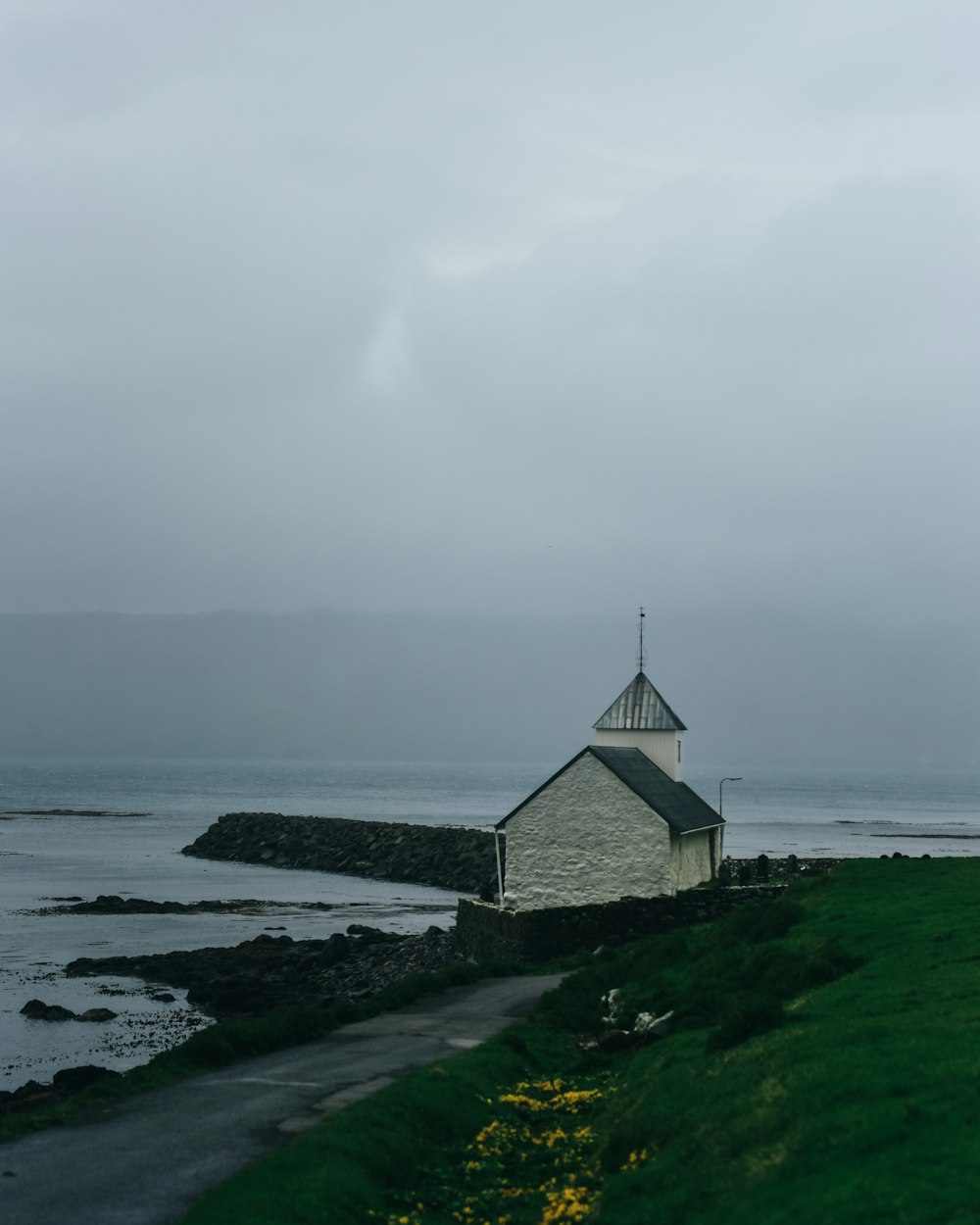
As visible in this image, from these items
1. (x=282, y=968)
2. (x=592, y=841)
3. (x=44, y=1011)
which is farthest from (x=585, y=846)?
(x=44, y=1011)

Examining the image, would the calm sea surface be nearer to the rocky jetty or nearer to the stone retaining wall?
the rocky jetty

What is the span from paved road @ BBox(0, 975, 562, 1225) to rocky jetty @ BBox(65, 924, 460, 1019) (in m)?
16.2

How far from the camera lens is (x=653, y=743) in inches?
1882

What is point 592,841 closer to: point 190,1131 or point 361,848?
point 190,1131

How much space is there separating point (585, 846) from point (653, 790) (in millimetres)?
3559

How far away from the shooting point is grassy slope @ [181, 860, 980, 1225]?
10.4 m

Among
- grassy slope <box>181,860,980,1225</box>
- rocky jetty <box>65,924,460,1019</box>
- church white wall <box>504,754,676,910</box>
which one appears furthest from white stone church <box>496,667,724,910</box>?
grassy slope <box>181,860,980,1225</box>

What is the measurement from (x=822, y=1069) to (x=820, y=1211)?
12.3ft

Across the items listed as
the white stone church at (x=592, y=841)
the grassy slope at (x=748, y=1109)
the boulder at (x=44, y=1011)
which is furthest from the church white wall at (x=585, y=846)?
the grassy slope at (x=748, y=1109)

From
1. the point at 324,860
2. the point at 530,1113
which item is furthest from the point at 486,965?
the point at 324,860

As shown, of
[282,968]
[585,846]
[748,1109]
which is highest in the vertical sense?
[748,1109]

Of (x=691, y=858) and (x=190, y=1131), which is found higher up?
(x=190, y=1131)

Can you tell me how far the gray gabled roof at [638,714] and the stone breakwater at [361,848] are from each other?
31.0 meters

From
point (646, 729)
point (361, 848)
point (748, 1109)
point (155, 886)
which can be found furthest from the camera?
point (361, 848)
